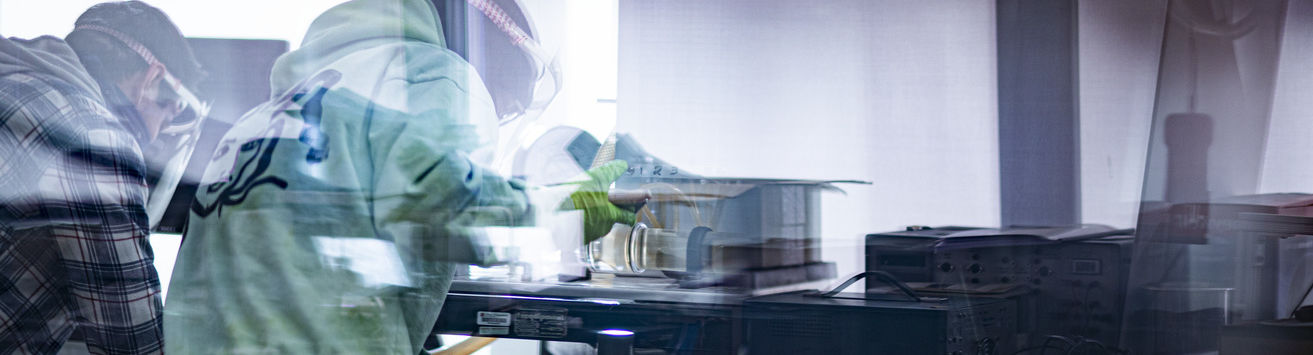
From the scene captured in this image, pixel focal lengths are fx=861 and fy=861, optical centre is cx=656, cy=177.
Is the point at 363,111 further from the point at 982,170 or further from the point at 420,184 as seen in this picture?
the point at 982,170

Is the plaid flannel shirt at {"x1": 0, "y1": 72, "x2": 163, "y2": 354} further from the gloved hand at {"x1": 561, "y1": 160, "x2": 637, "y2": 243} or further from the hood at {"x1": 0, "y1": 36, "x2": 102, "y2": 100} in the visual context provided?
the gloved hand at {"x1": 561, "y1": 160, "x2": 637, "y2": 243}

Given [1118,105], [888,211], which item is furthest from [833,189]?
[1118,105]

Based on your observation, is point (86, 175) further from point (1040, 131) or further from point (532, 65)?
point (1040, 131)

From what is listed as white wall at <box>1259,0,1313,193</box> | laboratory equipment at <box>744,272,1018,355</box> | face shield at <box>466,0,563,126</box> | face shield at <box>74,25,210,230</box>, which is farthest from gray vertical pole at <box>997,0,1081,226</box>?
face shield at <box>74,25,210,230</box>

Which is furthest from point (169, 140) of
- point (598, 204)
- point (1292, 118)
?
point (1292, 118)

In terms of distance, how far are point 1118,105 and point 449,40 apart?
91cm

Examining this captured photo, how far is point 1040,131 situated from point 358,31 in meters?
0.92

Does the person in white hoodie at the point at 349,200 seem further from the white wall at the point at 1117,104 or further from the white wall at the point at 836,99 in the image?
the white wall at the point at 1117,104

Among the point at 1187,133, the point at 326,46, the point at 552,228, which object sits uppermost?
the point at 326,46

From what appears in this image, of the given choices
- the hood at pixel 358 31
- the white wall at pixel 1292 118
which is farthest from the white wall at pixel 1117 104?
the hood at pixel 358 31

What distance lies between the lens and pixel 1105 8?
1.09m

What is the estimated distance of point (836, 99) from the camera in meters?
1.13

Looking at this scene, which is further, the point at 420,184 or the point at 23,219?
the point at 23,219

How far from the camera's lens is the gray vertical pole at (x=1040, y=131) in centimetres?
108
